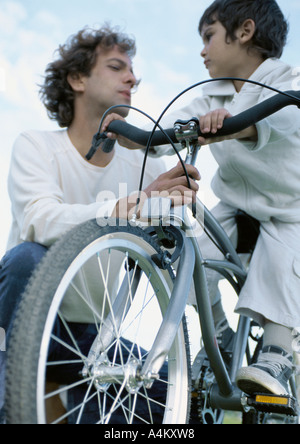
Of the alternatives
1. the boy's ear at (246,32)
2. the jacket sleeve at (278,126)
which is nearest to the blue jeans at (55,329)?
the jacket sleeve at (278,126)

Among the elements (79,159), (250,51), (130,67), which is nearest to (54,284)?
(79,159)

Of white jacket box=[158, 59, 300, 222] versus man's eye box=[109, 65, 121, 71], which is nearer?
white jacket box=[158, 59, 300, 222]

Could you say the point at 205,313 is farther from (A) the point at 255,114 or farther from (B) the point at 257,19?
(B) the point at 257,19

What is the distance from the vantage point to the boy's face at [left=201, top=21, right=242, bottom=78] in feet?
5.33

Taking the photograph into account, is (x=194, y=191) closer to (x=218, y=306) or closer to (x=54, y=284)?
(x=54, y=284)

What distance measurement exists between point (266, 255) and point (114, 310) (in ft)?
2.02

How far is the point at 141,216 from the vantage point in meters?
1.01

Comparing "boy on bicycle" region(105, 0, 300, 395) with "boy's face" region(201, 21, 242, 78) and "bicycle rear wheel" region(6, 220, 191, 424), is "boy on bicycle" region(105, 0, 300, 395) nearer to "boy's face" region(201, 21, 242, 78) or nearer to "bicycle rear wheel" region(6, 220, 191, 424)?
"boy's face" region(201, 21, 242, 78)

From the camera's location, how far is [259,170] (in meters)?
1.39

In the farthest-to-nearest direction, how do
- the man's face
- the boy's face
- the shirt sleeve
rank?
the man's face → the boy's face → the shirt sleeve

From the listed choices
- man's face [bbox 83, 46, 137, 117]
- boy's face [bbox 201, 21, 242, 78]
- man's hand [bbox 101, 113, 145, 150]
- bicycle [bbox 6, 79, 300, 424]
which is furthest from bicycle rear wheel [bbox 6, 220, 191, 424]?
boy's face [bbox 201, 21, 242, 78]

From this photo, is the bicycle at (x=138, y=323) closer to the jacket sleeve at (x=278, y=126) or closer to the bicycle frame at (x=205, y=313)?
the bicycle frame at (x=205, y=313)

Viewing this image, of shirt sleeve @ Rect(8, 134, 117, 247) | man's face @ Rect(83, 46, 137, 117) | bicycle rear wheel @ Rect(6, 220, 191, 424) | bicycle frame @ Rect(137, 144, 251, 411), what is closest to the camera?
bicycle rear wheel @ Rect(6, 220, 191, 424)

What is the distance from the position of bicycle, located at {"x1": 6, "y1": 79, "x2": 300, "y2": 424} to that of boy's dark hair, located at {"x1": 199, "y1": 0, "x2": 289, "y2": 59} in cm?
76
